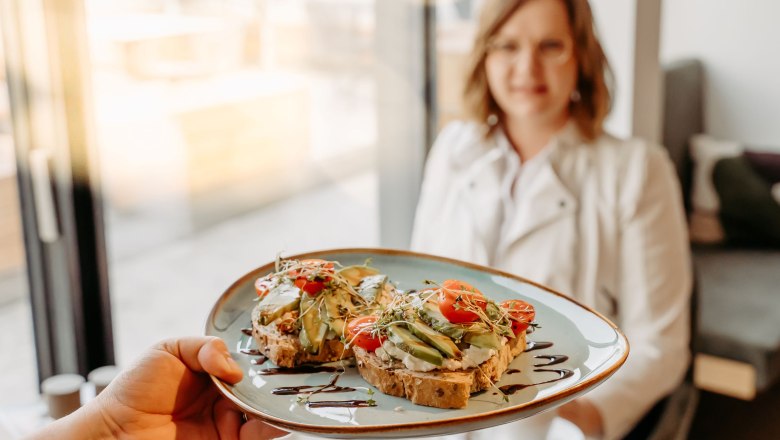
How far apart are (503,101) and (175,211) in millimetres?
979

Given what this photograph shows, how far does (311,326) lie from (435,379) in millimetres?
213

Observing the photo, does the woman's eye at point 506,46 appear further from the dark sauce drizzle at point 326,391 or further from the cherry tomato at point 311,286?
the dark sauce drizzle at point 326,391

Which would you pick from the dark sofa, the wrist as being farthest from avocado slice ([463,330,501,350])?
the dark sofa

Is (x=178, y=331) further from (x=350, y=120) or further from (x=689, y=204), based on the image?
(x=689, y=204)

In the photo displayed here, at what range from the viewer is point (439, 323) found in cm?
108

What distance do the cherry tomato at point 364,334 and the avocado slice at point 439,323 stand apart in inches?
2.6

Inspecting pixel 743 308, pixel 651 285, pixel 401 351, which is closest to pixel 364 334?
pixel 401 351

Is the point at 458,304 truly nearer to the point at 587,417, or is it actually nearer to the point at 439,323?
the point at 439,323

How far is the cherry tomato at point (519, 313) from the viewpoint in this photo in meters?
1.10

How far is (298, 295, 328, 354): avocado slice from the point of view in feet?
3.63

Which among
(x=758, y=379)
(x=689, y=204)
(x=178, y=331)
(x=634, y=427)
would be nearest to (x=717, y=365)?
(x=758, y=379)

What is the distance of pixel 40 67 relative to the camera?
1901 mm

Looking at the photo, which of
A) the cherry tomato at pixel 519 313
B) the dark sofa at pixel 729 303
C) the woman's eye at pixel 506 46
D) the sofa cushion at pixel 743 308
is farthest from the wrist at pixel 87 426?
the sofa cushion at pixel 743 308

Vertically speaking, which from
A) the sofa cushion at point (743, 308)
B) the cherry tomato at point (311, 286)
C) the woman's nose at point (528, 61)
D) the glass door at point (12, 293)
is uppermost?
the woman's nose at point (528, 61)
